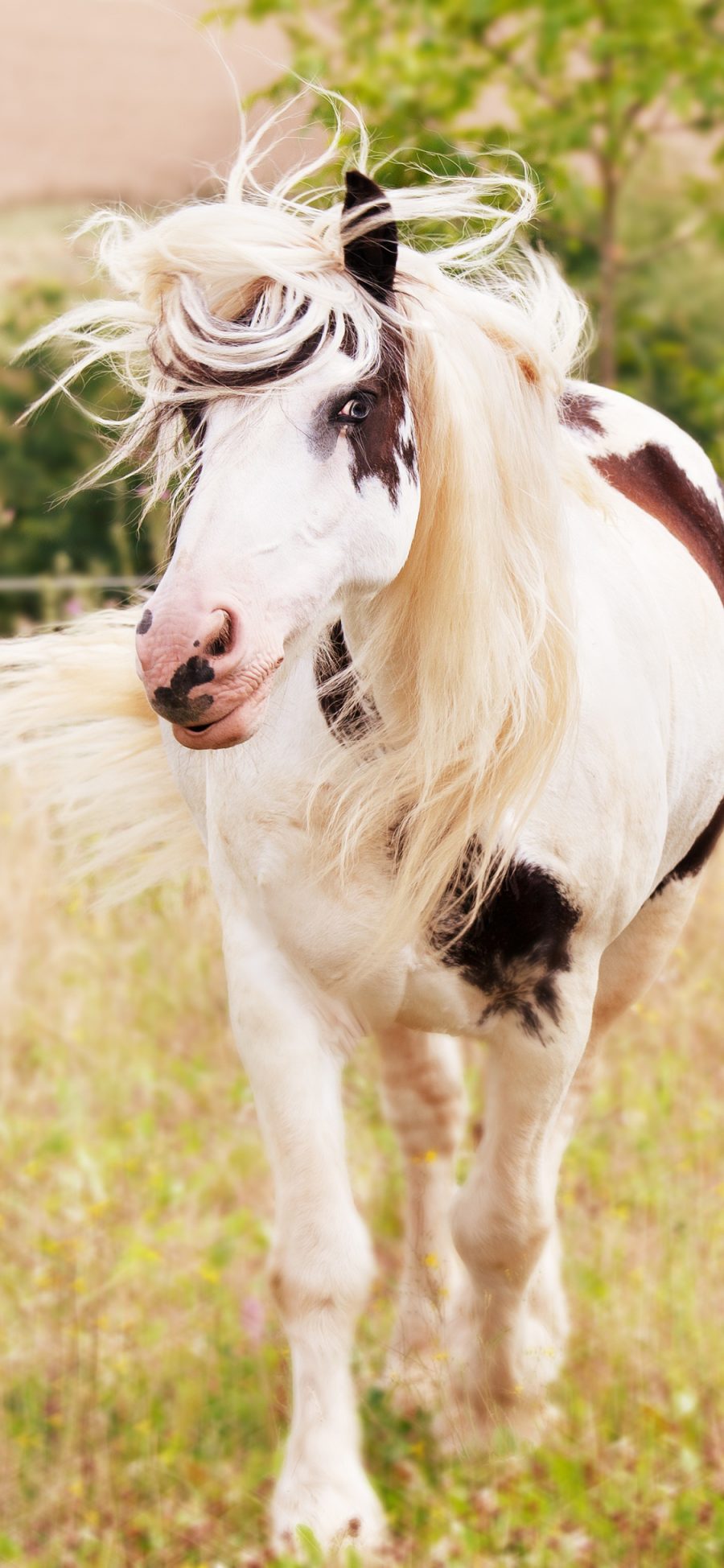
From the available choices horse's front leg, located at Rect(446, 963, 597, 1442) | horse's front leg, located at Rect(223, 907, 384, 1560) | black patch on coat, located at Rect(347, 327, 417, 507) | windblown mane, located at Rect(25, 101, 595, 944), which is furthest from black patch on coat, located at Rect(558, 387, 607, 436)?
horse's front leg, located at Rect(223, 907, 384, 1560)

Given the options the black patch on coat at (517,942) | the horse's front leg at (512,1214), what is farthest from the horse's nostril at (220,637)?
the horse's front leg at (512,1214)

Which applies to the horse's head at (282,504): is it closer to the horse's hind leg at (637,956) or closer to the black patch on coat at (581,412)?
the black patch on coat at (581,412)

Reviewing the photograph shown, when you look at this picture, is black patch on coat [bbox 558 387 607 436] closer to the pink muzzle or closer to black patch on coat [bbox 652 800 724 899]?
black patch on coat [bbox 652 800 724 899]

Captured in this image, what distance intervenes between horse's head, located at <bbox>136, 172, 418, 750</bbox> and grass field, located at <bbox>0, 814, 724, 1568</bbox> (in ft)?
4.70

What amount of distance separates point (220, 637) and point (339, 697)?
544mm

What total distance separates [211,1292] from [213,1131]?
0.73m

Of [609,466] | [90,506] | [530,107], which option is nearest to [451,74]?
[530,107]

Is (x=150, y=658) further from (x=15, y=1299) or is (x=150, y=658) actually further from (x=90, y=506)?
(x=90, y=506)

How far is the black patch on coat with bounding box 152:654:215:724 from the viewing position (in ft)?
4.78

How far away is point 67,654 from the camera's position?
287cm

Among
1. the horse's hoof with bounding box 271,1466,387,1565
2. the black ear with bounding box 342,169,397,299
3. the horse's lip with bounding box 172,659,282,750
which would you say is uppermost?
the black ear with bounding box 342,169,397,299

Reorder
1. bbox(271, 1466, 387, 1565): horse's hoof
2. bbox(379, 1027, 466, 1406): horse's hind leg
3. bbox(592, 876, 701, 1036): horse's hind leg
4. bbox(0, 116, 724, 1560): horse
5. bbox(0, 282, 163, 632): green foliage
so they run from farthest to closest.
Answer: bbox(0, 282, 163, 632): green foliage, bbox(379, 1027, 466, 1406): horse's hind leg, bbox(592, 876, 701, 1036): horse's hind leg, bbox(271, 1466, 387, 1565): horse's hoof, bbox(0, 116, 724, 1560): horse

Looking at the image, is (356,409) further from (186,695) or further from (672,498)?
(672,498)

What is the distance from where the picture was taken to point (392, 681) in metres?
1.96
